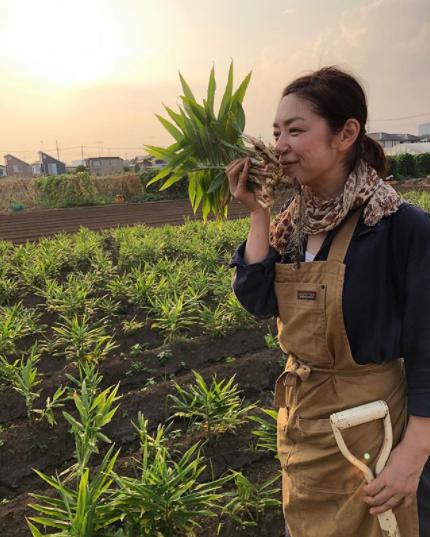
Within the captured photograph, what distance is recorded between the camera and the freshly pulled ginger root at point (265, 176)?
4.25ft

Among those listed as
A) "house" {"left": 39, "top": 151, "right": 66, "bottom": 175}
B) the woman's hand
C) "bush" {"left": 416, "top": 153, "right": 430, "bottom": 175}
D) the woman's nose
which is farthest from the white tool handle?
"house" {"left": 39, "top": 151, "right": 66, "bottom": 175}

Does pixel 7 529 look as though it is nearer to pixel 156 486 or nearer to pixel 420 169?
pixel 156 486

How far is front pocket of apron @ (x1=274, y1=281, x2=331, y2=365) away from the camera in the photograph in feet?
4.11

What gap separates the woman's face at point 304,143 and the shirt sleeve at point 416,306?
0.24m

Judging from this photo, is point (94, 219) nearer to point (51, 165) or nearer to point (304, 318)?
point (304, 318)

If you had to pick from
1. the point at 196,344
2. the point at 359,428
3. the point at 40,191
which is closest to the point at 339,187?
the point at 359,428

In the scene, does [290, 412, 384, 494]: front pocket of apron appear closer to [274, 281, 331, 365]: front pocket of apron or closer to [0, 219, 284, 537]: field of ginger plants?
[274, 281, 331, 365]: front pocket of apron

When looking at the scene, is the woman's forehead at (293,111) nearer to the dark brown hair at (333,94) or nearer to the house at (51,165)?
the dark brown hair at (333,94)

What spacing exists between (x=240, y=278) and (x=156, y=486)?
3.21 feet

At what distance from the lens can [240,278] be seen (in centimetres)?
139

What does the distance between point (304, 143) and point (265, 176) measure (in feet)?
0.47

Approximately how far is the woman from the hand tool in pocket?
22 mm

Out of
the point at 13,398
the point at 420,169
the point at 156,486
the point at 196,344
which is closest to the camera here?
the point at 156,486

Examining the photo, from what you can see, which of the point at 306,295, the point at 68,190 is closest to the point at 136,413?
the point at 306,295
